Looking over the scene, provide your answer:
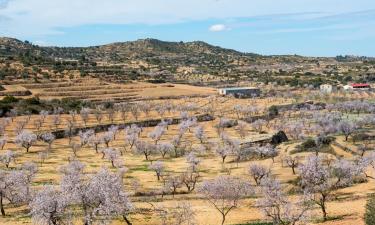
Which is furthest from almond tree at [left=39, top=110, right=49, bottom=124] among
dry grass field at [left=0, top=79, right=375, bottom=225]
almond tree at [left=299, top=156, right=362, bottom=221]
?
almond tree at [left=299, top=156, right=362, bottom=221]

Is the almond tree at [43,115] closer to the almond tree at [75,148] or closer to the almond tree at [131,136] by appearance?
the almond tree at [131,136]

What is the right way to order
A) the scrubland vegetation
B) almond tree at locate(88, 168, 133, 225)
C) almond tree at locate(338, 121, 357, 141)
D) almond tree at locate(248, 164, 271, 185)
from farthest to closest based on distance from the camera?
almond tree at locate(338, 121, 357, 141)
almond tree at locate(248, 164, 271, 185)
the scrubland vegetation
almond tree at locate(88, 168, 133, 225)

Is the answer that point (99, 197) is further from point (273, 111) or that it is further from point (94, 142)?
point (273, 111)

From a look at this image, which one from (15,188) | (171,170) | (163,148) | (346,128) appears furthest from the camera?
(346,128)

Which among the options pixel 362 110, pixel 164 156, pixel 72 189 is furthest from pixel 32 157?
pixel 362 110

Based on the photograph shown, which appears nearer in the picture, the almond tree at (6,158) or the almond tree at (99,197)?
the almond tree at (99,197)

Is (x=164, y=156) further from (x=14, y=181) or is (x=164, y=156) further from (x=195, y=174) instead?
(x=14, y=181)

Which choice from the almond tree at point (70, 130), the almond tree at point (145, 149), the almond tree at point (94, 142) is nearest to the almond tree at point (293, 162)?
the almond tree at point (145, 149)

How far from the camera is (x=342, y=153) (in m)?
99.2

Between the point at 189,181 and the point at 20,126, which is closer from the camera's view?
the point at 189,181

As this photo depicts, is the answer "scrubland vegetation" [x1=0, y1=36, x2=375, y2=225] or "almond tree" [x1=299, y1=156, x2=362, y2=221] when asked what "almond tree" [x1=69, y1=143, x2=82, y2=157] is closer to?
"scrubland vegetation" [x1=0, y1=36, x2=375, y2=225]

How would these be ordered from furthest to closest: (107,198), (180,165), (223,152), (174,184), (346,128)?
1. (346,128)
2. (223,152)
3. (180,165)
4. (174,184)
5. (107,198)

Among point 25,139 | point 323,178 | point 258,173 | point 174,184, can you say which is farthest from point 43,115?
point 323,178

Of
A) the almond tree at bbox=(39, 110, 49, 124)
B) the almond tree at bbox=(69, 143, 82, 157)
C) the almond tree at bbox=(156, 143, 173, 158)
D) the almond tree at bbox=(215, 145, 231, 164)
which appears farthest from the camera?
the almond tree at bbox=(39, 110, 49, 124)
